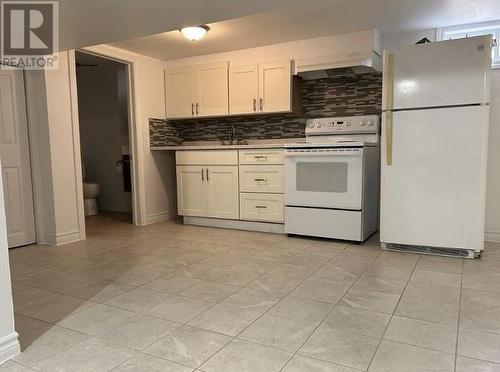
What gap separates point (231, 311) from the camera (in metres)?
1.91

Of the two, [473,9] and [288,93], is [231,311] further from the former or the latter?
[473,9]

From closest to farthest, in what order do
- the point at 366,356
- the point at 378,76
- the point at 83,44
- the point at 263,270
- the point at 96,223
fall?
the point at 366,356 < the point at 263,270 < the point at 83,44 < the point at 378,76 < the point at 96,223

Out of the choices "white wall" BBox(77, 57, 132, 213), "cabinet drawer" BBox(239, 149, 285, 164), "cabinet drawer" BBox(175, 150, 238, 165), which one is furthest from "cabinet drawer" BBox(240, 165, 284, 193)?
"white wall" BBox(77, 57, 132, 213)

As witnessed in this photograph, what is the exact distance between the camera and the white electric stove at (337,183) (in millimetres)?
3227

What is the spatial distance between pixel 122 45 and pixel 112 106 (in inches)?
67.8

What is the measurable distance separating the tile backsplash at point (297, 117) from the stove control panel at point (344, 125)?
7.0 inches

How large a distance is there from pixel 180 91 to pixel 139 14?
7.37 feet

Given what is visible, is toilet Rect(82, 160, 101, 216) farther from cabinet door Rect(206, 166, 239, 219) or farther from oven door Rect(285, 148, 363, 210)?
oven door Rect(285, 148, 363, 210)

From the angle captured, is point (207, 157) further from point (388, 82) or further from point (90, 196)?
point (90, 196)

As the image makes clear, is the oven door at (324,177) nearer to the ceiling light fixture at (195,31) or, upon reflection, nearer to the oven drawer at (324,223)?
the oven drawer at (324,223)

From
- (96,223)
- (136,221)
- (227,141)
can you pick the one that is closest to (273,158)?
(227,141)

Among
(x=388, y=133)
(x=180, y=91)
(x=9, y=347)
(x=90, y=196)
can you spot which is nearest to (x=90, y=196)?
(x=90, y=196)

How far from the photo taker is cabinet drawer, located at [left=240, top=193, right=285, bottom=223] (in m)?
3.75

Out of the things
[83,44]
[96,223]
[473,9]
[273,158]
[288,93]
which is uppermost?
[473,9]
